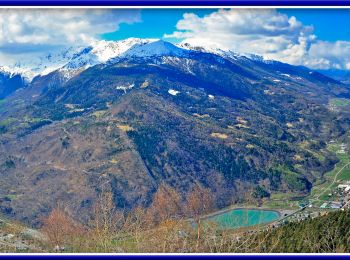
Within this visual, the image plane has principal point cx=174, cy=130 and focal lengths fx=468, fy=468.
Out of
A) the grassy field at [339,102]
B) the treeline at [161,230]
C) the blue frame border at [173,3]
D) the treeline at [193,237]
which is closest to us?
the blue frame border at [173,3]

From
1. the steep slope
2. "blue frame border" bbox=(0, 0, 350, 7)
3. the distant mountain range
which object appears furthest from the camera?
the steep slope

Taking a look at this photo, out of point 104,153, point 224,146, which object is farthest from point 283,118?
point 104,153

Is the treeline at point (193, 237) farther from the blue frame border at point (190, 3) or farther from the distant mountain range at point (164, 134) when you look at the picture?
the distant mountain range at point (164, 134)

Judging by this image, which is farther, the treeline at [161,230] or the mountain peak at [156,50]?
the mountain peak at [156,50]

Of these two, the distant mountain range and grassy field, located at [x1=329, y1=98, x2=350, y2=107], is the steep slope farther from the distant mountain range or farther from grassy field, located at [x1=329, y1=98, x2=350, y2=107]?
grassy field, located at [x1=329, y1=98, x2=350, y2=107]

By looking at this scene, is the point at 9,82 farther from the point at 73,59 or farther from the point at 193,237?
the point at 193,237

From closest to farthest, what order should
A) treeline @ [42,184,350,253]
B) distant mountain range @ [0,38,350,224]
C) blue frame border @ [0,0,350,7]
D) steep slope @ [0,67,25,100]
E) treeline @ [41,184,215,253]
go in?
blue frame border @ [0,0,350,7], treeline @ [42,184,350,253], treeline @ [41,184,215,253], distant mountain range @ [0,38,350,224], steep slope @ [0,67,25,100]

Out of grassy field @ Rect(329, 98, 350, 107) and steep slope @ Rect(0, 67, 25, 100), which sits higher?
steep slope @ Rect(0, 67, 25, 100)

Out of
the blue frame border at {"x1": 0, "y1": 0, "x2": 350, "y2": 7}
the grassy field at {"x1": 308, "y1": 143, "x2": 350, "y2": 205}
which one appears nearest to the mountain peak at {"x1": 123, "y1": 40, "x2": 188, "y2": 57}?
the grassy field at {"x1": 308, "y1": 143, "x2": 350, "y2": 205}

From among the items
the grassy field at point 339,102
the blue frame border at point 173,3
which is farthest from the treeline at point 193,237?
the grassy field at point 339,102

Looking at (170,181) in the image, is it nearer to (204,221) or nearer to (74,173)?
(74,173)
